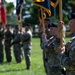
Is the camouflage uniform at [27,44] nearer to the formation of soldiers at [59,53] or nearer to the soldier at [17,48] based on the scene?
the soldier at [17,48]

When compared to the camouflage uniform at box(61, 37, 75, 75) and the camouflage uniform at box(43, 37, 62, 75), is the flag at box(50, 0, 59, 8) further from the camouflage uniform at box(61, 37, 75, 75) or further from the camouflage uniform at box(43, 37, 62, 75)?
the camouflage uniform at box(61, 37, 75, 75)

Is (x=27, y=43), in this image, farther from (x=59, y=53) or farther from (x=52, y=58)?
(x=59, y=53)

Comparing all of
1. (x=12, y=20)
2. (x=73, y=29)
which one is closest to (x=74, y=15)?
(x=73, y=29)

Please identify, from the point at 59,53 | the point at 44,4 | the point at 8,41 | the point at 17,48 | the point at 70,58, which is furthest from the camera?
the point at 8,41

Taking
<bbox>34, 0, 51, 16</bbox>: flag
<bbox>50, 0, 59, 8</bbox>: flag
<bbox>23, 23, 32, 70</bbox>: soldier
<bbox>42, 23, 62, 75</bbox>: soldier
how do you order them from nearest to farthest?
1. <bbox>50, 0, 59, 8</bbox>: flag
2. <bbox>42, 23, 62, 75</bbox>: soldier
3. <bbox>34, 0, 51, 16</bbox>: flag
4. <bbox>23, 23, 32, 70</bbox>: soldier

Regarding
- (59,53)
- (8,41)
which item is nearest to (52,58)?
(59,53)

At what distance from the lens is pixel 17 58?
1855 cm

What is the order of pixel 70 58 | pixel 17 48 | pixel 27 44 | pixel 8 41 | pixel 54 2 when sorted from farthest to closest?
pixel 8 41
pixel 17 48
pixel 27 44
pixel 54 2
pixel 70 58

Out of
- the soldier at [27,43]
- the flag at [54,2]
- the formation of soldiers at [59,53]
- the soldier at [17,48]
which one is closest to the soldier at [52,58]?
the formation of soldiers at [59,53]

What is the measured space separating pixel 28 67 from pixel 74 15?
30.6 feet

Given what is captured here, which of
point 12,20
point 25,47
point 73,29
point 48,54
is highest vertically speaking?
point 73,29

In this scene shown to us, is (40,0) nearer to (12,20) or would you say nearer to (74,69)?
(74,69)

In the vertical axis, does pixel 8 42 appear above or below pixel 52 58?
below

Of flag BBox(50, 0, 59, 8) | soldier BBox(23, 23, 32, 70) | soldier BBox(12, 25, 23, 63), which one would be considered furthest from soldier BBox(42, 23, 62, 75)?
soldier BBox(12, 25, 23, 63)
